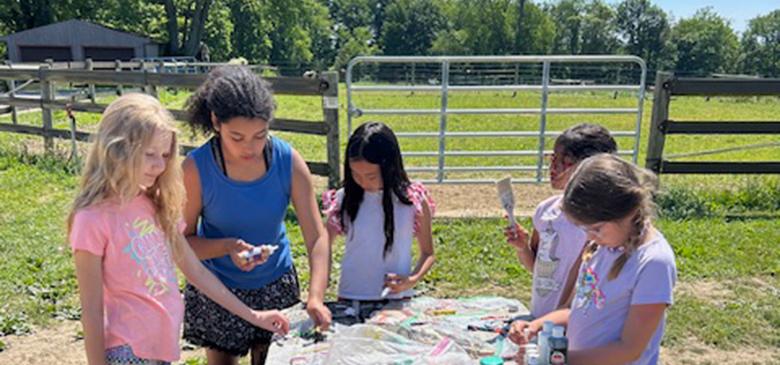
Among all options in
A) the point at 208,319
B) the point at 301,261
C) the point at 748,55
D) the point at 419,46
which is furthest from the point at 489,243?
the point at 419,46

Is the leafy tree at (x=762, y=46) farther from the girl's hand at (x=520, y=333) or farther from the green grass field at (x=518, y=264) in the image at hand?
the girl's hand at (x=520, y=333)

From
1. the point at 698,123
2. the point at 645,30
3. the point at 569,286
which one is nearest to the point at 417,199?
the point at 569,286

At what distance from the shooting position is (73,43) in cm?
3297

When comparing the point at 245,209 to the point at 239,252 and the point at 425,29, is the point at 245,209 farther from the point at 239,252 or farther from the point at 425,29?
the point at 425,29

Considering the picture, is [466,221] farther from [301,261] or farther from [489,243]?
[301,261]

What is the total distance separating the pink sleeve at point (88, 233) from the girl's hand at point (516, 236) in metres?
1.41

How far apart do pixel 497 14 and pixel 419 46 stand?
1633 centimetres

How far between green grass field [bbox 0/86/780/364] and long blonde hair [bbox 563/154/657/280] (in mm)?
2232

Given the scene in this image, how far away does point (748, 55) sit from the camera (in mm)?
54656

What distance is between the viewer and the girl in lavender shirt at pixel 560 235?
2.29 meters

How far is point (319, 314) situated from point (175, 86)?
5.44 meters

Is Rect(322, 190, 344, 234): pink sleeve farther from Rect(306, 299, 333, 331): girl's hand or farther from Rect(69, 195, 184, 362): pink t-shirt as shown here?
Rect(69, 195, 184, 362): pink t-shirt

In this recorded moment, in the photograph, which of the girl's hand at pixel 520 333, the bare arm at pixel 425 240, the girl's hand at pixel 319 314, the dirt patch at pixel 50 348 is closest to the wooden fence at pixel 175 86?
the dirt patch at pixel 50 348

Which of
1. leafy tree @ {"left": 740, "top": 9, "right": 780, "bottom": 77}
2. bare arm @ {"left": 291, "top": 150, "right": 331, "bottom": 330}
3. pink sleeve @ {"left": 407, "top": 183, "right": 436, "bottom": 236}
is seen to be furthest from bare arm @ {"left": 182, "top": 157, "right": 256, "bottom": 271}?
leafy tree @ {"left": 740, "top": 9, "right": 780, "bottom": 77}
